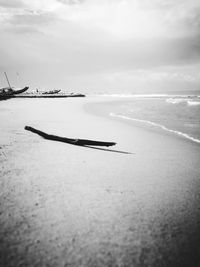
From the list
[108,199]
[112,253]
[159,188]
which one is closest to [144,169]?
[159,188]

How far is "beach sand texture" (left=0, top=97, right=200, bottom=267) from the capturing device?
2674 millimetres

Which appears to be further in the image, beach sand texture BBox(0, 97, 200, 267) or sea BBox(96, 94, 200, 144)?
sea BBox(96, 94, 200, 144)

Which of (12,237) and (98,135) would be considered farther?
(98,135)

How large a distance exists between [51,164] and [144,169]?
279 centimetres

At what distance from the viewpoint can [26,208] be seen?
11.4 feet

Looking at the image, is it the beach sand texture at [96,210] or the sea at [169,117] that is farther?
the sea at [169,117]

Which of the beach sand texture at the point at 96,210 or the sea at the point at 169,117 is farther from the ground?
the sea at the point at 169,117

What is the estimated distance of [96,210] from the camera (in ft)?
11.8

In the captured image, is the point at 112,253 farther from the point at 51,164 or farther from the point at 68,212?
the point at 51,164

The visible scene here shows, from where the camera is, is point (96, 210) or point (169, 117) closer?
point (96, 210)

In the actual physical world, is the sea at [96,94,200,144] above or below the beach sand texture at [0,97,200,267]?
above

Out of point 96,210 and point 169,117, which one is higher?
point 169,117

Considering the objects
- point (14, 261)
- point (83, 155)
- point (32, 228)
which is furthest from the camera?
point (83, 155)

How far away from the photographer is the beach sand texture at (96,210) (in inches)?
105
